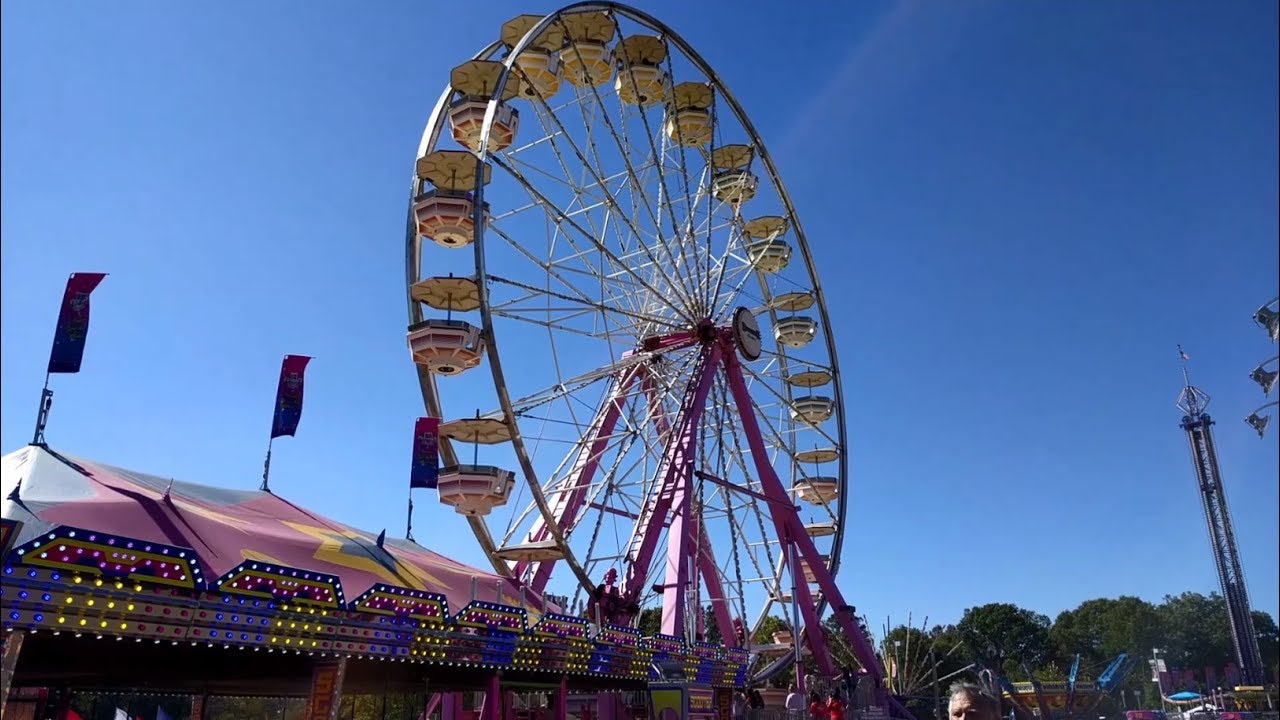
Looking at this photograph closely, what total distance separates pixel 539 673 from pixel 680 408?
7756 millimetres

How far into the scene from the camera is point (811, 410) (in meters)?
25.5

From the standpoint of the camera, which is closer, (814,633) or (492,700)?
(492,700)

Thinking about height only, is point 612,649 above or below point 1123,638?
below

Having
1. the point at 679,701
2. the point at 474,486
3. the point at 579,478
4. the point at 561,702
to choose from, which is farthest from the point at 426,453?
the point at 679,701

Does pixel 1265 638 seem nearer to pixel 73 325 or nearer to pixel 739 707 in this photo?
pixel 739 707

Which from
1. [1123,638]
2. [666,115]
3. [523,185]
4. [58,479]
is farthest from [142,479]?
[1123,638]

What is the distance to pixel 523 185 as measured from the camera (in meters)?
17.9

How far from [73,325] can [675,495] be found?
10994 mm

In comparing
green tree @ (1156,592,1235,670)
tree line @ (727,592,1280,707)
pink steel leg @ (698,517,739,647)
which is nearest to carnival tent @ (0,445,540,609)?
pink steel leg @ (698,517,739,647)

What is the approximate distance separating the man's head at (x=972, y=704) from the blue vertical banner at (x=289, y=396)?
14907 mm

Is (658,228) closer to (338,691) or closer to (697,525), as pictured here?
(697,525)

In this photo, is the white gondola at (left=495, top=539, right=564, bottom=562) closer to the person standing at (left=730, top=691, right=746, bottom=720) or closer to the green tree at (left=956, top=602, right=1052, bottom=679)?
the person standing at (left=730, top=691, right=746, bottom=720)

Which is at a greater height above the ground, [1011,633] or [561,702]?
[1011,633]

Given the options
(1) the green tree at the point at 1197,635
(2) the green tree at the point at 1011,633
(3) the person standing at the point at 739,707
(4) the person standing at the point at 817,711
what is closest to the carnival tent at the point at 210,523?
(3) the person standing at the point at 739,707
